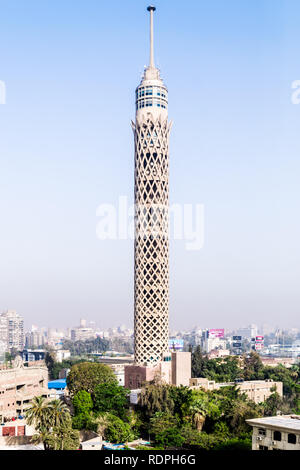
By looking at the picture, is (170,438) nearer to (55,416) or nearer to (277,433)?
(55,416)

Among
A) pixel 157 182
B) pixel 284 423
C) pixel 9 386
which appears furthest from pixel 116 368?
pixel 284 423

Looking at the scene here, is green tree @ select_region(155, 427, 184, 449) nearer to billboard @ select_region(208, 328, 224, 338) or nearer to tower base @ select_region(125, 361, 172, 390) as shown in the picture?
tower base @ select_region(125, 361, 172, 390)

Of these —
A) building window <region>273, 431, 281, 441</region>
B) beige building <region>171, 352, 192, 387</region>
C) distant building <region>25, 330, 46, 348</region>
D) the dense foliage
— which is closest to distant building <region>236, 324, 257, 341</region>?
distant building <region>25, 330, 46, 348</region>

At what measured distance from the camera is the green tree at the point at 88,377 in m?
32.9

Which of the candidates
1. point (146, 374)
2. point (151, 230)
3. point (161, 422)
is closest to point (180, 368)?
point (146, 374)

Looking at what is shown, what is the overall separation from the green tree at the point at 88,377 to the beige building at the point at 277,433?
50.5 feet

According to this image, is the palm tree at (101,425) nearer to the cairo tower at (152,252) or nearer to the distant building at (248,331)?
the cairo tower at (152,252)

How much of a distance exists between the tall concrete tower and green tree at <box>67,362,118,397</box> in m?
2.02

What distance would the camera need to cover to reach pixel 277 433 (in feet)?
57.5

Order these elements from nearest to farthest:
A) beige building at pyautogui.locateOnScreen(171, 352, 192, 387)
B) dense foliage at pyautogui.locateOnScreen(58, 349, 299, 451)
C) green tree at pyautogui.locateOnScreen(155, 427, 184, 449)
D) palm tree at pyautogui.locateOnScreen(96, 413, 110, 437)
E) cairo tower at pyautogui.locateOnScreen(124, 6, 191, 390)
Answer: green tree at pyautogui.locateOnScreen(155, 427, 184, 449)
dense foliage at pyautogui.locateOnScreen(58, 349, 299, 451)
palm tree at pyautogui.locateOnScreen(96, 413, 110, 437)
beige building at pyautogui.locateOnScreen(171, 352, 192, 387)
cairo tower at pyautogui.locateOnScreen(124, 6, 191, 390)

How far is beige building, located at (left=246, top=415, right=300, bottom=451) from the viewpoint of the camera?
16.9 m

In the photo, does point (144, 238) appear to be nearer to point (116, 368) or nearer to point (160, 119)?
point (160, 119)
